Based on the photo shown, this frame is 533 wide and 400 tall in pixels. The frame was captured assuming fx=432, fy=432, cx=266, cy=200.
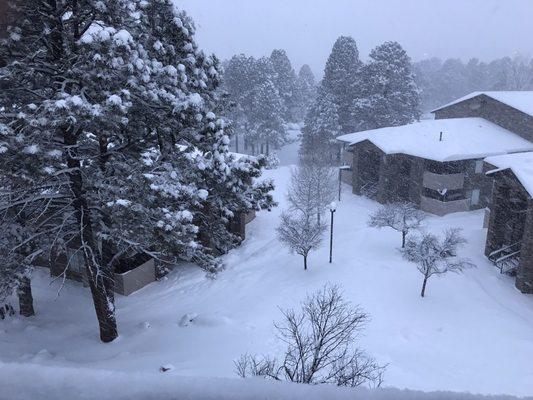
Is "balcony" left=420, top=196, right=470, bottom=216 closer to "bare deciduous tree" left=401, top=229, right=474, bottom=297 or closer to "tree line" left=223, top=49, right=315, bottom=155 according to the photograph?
"bare deciduous tree" left=401, top=229, right=474, bottom=297

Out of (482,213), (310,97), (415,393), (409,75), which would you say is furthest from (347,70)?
(415,393)

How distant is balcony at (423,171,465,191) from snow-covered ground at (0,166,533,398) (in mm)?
6909

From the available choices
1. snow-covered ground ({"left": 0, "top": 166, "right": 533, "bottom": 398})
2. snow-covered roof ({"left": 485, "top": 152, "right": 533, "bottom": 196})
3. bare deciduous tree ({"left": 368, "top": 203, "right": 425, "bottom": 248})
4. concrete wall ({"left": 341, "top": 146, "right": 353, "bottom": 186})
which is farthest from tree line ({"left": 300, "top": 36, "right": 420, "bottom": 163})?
snow-covered ground ({"left": 0, "top": 166, "right": 533, "bottom": 398})

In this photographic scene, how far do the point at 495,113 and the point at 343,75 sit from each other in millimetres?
17970

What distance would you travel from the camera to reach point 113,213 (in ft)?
33.7

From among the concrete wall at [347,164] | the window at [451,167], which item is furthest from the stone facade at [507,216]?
the concrete wall at [347,164]

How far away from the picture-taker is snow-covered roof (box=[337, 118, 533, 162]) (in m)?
29.1

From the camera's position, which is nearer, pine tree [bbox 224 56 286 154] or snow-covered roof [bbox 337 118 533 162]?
snow-covered roof [bbox 337 118 533 162]

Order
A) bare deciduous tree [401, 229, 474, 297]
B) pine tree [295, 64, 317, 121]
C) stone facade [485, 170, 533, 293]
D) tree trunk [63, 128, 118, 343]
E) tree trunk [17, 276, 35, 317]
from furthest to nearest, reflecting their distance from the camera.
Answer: pine tree [295, 64, 317, 121] → stone facade [485, 170, 533, 293] → bare deciduous tree [401, 229, 474, 297] → tree trunk [17, 276, 35, 317] → tree trunk [63, 128, 118, 343]

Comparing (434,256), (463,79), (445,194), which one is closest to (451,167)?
(445,194)

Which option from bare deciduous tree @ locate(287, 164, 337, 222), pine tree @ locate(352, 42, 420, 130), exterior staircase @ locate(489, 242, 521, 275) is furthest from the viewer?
pine tree @ locate(352, 42, 420, 130)

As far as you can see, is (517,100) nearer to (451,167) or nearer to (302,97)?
(451,167)

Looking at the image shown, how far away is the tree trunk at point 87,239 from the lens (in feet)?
36.4

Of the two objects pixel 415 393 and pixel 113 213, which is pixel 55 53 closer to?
pixel 113 213
